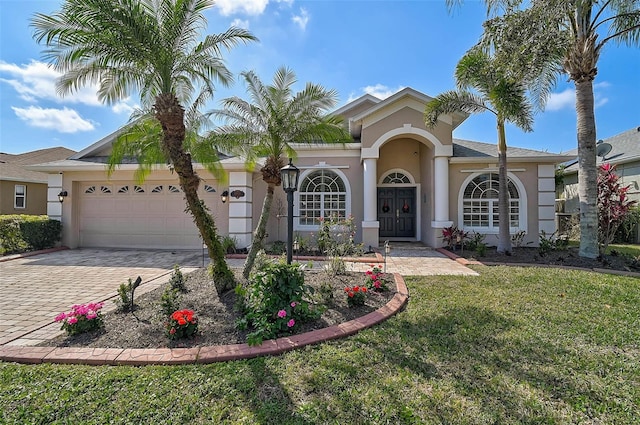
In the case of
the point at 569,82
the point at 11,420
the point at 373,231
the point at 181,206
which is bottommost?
the point at 11,420

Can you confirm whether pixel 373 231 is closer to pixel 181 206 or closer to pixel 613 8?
pixel 181 206

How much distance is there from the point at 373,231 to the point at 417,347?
7805 mm

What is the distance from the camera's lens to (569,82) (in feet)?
29.1

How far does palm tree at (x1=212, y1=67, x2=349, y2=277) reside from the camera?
7207 mm

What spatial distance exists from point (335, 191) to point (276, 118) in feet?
19.1

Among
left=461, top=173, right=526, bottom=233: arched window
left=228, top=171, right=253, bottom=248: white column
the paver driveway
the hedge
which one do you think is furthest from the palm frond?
the hedge

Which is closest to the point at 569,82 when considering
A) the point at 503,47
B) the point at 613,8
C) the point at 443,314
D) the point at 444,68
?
the point at 613,8

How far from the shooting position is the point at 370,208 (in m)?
11.5

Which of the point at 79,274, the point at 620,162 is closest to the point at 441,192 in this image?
the point at 620,162

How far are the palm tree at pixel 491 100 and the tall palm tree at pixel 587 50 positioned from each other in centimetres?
111

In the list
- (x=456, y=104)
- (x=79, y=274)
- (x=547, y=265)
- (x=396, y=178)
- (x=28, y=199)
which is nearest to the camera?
(x=79, y=274)

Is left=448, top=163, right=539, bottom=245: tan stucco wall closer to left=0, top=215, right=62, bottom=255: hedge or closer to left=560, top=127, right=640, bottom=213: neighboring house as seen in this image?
left=560, top=127, right=640, bottom=213: neighboring house

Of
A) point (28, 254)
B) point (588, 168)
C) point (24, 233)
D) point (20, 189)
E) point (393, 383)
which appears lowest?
point (393, 383)

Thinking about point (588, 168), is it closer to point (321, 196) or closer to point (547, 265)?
point (547, 265)
